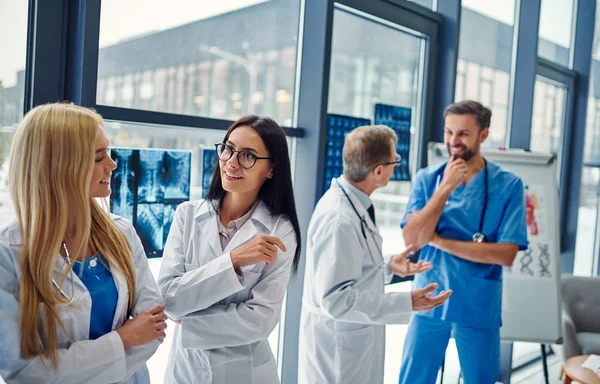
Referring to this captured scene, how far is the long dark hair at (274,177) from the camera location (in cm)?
168

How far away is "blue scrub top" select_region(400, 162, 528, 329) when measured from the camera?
2479mm

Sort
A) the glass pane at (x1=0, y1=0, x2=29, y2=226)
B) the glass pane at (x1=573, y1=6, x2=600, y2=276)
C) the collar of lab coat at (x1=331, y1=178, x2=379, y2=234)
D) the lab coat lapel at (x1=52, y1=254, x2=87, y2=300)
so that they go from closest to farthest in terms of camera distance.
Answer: the lab coat lapel at (x1=52, y1=254, x2=87, y2=300) < the glass pane at (x1=0, y1=0, x2=29, y2=226) < the collar of lab coat at (x1=331, y1=178, x2=379, y2=234) < the glass pane at (x1=573, y1=6, x2=600, y2=276)

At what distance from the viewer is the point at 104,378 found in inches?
51.6

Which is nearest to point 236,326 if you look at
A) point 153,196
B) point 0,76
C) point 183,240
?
point 183,240

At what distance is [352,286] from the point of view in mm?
1977

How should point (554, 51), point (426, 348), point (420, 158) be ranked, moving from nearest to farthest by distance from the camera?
point (426, 348)
point (420, 158)
point (554, 51)

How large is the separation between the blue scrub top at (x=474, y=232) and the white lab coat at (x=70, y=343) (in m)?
1.52

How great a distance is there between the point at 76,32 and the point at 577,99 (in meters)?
4.72

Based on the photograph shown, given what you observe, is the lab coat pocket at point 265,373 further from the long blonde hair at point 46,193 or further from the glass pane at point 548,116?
the glass pane at point 548,116

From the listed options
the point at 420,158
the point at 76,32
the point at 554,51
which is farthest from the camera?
the point at 554,51

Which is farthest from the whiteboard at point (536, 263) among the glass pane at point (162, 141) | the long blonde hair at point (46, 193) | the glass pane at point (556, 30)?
the long blonde hair at point (46, 193)

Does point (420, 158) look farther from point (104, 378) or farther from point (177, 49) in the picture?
point (104, 378)

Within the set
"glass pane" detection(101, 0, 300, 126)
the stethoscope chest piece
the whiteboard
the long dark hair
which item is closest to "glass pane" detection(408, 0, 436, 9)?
the whiteboard

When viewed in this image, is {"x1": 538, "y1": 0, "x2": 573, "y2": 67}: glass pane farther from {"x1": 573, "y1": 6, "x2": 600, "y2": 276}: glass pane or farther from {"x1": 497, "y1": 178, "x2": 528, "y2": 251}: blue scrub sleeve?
{"x1": 497, "y1": 178, "x2": 528, "y2": 251}: blue scrub sleeve
